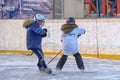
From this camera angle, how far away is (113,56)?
689 inches

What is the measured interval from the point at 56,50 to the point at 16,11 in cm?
600

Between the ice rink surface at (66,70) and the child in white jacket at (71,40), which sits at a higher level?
the child in white jacket at (71,40)

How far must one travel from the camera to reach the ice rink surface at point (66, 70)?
12625 mm

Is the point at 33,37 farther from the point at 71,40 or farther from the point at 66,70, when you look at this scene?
the point at 66,70

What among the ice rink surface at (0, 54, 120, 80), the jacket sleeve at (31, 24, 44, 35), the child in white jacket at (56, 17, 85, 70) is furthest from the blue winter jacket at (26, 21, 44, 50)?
the child in white jacket at (56, 17, 85, 70)

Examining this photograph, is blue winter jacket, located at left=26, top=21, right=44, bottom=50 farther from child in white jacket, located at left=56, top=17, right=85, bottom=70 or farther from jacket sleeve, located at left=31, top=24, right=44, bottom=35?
child in white jacket, located at left=56, top=17, right=85, bottom=70

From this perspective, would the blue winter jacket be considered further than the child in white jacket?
No

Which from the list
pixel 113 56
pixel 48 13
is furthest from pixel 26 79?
pixel 48 13

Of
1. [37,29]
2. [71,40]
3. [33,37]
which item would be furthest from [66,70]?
[37,29]

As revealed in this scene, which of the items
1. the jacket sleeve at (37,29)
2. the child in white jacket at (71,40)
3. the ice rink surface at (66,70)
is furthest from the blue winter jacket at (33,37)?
the child in white jacket at (71,40)

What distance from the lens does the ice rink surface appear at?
497 inches

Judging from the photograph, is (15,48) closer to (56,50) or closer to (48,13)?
(56,50)

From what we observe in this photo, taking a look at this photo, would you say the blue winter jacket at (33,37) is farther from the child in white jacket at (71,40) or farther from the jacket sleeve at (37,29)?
the child in white jacket at (71,40)

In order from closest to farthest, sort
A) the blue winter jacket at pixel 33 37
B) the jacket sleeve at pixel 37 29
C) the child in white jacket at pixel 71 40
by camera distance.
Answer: the jacket sleeve at pixel 37 29 → the blue winter jacket at pixel 33 37 → the child in white jacket at pixel 71 40
